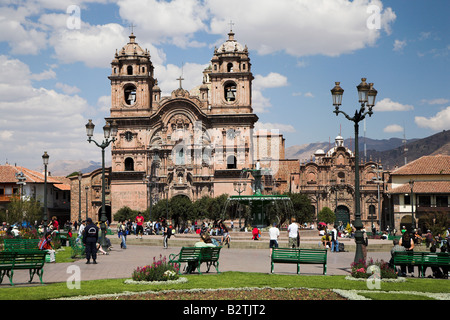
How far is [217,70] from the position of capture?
62.0 meters

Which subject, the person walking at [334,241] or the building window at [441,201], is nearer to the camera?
the person walking at [334,241]

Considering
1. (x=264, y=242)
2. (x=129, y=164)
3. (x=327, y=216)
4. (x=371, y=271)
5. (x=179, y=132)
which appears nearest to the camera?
(x=371, y=271)

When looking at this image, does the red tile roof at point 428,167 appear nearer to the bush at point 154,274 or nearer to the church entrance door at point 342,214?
the church entrance door at point 342,214

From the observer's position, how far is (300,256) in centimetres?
1549

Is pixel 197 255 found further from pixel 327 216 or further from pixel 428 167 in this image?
pixel 327 216

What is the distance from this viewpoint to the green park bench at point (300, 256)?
15350 mm

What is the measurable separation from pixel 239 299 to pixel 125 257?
1161 centimetres

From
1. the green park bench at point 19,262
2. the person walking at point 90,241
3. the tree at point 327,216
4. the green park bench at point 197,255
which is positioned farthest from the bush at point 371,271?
the tree at point 327,216

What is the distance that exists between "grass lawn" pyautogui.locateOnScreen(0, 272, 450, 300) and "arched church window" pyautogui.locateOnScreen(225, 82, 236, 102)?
1929 inches

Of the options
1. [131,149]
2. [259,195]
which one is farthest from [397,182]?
[259,195]

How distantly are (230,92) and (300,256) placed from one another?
4917cm

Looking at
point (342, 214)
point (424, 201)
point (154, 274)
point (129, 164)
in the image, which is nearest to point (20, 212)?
point (129, 164)

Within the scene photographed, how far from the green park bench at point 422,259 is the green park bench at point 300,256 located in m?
1.85
